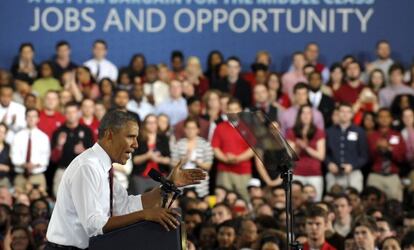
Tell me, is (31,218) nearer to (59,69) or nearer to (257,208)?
(257,208)

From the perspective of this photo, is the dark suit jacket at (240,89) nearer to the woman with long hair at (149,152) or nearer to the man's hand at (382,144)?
the woman with long hair at (149,152)

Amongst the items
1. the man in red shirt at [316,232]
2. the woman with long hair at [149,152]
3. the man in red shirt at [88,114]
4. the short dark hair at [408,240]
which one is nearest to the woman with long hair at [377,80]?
the woman with long hair at [149,152]

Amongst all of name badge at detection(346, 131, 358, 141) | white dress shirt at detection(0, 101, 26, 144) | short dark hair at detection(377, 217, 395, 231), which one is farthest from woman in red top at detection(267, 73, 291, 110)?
short dark hair at detection(377, 217, 395, 231)

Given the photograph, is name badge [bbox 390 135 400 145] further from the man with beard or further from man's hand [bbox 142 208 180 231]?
man's hand [bbox 142 208 180 231]

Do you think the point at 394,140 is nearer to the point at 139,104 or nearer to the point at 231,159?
the point at 231,159

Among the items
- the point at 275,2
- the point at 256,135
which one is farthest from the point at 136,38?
the point at 256,135

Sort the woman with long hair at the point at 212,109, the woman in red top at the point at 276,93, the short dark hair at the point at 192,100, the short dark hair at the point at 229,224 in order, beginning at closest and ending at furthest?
the short dark hair at the point at 229,224, the woman with long hair at the point at 212,109, the short dark hair at the point at 192,100, the woman in red top at the point at 276,93

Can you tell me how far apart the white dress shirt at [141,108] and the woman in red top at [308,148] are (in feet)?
5.92

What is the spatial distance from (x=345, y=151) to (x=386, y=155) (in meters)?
0.46

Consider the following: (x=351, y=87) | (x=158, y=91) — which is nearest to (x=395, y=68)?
(x=351, y=87)

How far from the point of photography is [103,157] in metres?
7.16

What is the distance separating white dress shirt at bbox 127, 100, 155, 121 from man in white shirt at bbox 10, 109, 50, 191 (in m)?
1.29

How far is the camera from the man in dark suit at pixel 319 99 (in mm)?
15672

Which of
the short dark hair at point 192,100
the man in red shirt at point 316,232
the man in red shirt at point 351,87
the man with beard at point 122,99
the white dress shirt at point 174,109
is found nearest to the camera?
the man in red shirt at point 316,232
